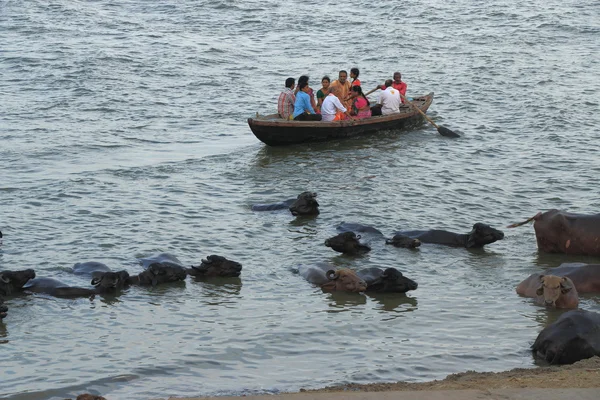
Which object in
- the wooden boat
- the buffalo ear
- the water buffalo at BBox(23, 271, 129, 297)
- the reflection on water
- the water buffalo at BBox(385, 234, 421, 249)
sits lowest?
the reflection on water

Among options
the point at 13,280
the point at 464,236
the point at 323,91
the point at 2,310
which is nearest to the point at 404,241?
the point at 464,236

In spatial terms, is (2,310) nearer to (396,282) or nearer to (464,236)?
(396,282)

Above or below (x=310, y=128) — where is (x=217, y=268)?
below

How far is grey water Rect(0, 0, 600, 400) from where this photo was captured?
9.84 m

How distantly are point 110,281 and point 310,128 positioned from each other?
1036 cm

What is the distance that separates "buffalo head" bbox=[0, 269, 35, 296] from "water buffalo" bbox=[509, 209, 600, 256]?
268 inches

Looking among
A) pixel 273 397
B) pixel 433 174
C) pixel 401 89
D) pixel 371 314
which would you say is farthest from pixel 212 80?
pixel 273 397

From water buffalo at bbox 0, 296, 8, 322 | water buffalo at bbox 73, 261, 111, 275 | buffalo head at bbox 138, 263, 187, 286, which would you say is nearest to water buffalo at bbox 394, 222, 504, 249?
buffalo head at bbox 138, 263, 187, 286

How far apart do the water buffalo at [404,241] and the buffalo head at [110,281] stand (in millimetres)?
4192

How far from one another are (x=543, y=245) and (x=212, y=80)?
53.2ft

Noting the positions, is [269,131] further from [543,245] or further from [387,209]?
[543,245]

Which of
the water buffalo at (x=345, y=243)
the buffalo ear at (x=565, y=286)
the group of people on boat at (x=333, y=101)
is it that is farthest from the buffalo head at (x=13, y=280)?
the group of people on boat at (x=333, y=101)

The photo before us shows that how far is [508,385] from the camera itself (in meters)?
7.86

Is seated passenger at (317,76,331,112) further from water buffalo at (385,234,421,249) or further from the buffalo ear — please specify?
the buffalo ear
